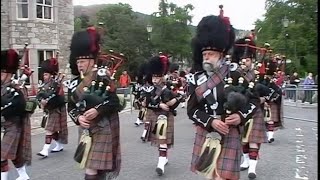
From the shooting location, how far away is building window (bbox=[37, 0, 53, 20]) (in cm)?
2122

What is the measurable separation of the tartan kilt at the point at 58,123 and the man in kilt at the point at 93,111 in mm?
3496

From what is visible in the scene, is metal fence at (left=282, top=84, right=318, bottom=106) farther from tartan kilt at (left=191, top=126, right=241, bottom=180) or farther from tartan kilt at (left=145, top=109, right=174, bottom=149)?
tartan kilt at (left=191, top=126, right=241, bottom=180)

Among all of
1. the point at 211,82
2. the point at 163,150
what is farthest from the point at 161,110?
the point at 211,82

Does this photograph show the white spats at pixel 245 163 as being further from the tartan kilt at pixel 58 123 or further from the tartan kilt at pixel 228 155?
the tartan kilt at pixel 58 123

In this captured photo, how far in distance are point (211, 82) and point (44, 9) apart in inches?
730

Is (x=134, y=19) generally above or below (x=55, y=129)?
above

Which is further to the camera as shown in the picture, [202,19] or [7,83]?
[7,83]

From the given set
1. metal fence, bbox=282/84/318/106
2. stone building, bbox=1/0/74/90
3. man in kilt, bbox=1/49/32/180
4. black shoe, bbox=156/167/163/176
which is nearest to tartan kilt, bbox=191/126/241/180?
man in kilt, bbox=1/49/32/180

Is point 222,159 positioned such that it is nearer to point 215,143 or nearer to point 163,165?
point 215,143

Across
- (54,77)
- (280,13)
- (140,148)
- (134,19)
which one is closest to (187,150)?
(140,148)

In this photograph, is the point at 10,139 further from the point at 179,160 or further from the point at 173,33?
the point at 173,33

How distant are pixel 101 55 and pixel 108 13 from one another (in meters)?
40.3

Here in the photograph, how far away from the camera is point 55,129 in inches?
331

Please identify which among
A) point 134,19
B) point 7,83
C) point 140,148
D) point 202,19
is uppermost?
point 134,19
